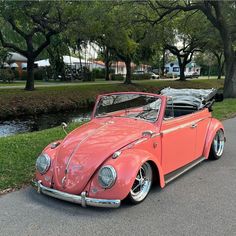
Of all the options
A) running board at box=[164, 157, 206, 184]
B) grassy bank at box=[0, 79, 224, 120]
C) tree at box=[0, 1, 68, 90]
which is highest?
tree at box=[0, 1, 68, 90]

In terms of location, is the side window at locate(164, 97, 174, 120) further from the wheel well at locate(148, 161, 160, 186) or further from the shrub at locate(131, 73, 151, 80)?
the shrub at locate(131, 73, 151, 80)

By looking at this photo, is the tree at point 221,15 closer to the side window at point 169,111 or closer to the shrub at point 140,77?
the side window at point 169,111

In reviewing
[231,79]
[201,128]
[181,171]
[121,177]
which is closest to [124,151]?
[121,177]

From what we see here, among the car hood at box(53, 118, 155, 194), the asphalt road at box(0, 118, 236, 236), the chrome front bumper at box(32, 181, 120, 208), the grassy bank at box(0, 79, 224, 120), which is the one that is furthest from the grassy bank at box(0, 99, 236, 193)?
the grassy bank at box(0, 79, 224, 120)

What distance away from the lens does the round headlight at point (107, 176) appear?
4.09 m

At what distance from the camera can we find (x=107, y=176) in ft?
13.5

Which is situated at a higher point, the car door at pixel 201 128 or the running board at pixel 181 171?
the car door at pixel 201 128

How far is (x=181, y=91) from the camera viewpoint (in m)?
7.17

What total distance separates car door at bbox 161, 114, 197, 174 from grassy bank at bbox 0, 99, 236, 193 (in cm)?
212

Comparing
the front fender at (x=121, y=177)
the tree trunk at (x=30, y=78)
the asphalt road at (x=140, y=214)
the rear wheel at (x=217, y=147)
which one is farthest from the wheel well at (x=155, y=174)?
the tree trunk at (x=30, y=78)

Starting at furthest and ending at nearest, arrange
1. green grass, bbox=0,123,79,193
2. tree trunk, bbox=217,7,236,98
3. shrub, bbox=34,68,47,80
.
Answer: shrub, bbox=34,68,47,80
tree trunk, bbox=217,7,236,98
green grass, bbox=0,123,79,193

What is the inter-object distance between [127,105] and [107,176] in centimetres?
187

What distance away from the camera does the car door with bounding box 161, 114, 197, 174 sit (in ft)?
16.6

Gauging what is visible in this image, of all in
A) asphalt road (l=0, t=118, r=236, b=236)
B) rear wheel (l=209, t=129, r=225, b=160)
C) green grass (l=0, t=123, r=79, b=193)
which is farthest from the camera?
rear wheel (l=209, t=129, r=225, b=160)
